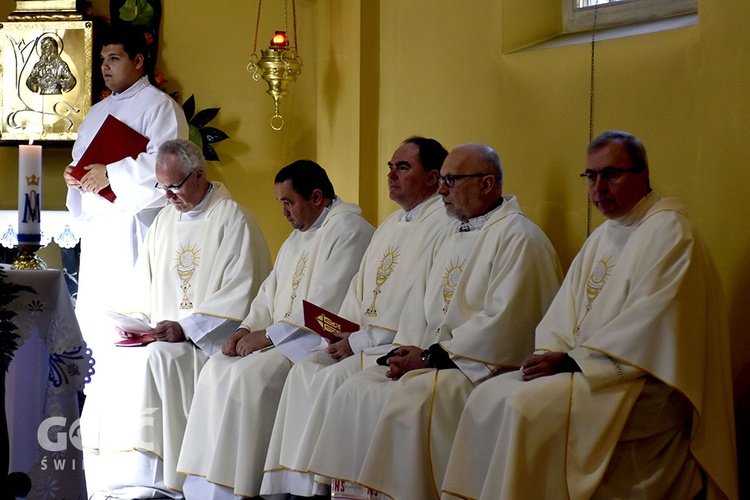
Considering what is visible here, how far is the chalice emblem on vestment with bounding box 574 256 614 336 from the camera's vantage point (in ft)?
15.7

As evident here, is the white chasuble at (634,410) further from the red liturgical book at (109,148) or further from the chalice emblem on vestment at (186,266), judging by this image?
the red liturgical book at (109,148)

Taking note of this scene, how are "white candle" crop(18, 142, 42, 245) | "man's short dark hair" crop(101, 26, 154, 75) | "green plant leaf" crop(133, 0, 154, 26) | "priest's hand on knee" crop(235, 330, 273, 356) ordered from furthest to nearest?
1. "green plant leaf" crop(133, 0, 154, 26)
2. "man's short dark hair" crop(101, 26, 154, 75)
3. "priest's hand on knee" crop(235, 330, 273, 356)
4. "white candle" crop(18, 142, 42, 245)

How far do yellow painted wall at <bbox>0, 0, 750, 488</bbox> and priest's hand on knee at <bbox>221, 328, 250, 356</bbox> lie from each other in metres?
1.65

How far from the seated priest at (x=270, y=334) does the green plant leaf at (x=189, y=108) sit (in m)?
2.25

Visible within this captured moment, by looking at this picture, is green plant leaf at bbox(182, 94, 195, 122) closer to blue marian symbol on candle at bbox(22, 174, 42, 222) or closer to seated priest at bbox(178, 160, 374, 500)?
seated priest at bbox(178, 160, 374, 500)

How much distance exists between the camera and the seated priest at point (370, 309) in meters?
5.50

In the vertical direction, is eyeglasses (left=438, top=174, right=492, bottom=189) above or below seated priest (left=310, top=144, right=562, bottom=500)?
above

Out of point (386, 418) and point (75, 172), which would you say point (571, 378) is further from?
point (75, 172)

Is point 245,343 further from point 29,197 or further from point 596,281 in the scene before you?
point 596,281

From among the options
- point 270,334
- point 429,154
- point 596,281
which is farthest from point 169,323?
point 596,281

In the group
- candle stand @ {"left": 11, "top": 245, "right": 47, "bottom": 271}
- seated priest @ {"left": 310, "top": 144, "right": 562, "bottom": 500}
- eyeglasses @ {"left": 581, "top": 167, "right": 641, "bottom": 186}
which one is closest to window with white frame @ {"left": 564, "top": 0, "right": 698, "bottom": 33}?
seated priest @ {"left": 310, "top": 144, "right": 562, "bottom": 500}

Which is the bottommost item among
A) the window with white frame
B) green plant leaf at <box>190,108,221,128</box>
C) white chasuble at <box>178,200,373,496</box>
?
white chasuble at <box>178,200,373,496</box>

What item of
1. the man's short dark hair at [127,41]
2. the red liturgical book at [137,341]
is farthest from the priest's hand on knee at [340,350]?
the man's short dark hair at [127,41]

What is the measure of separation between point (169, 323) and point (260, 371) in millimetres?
809
